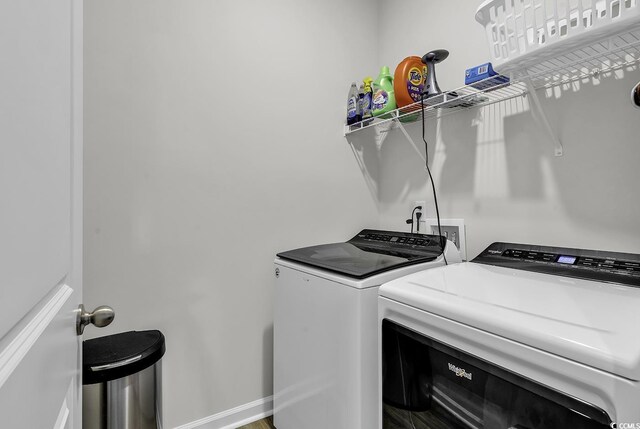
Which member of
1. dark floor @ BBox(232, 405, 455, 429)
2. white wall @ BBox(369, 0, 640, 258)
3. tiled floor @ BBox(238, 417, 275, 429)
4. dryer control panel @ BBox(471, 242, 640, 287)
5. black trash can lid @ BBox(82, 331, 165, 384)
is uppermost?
white wall @ BBox(369, 0, 640, 258)

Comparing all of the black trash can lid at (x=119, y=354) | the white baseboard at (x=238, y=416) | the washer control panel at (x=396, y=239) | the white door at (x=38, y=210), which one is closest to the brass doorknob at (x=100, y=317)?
the white door at (x=38, y=210)

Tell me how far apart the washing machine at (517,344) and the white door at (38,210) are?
82cm

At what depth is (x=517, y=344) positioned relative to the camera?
2.30ft

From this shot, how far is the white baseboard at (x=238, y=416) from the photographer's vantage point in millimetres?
1598

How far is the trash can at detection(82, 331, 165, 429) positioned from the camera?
1083 mm

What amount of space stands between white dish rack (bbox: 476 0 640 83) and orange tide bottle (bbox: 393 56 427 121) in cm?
47

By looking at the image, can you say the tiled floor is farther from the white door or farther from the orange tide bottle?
the orange tide bottle

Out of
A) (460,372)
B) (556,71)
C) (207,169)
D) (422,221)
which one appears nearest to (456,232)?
(422,221)

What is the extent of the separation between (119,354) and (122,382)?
0.10m

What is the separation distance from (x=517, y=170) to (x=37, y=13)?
1591 millimetres

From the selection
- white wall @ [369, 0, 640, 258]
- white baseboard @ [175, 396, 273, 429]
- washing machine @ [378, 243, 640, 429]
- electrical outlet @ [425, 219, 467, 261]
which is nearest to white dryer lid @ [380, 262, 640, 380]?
washing machine @ [378, 243, 640, 429]

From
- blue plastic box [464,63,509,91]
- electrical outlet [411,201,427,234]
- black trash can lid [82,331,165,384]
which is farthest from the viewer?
electrical outlet [411,201,427,234]

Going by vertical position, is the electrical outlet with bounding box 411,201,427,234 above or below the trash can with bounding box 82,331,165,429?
above

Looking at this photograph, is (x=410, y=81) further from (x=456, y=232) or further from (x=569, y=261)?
(x=569, y=261)
